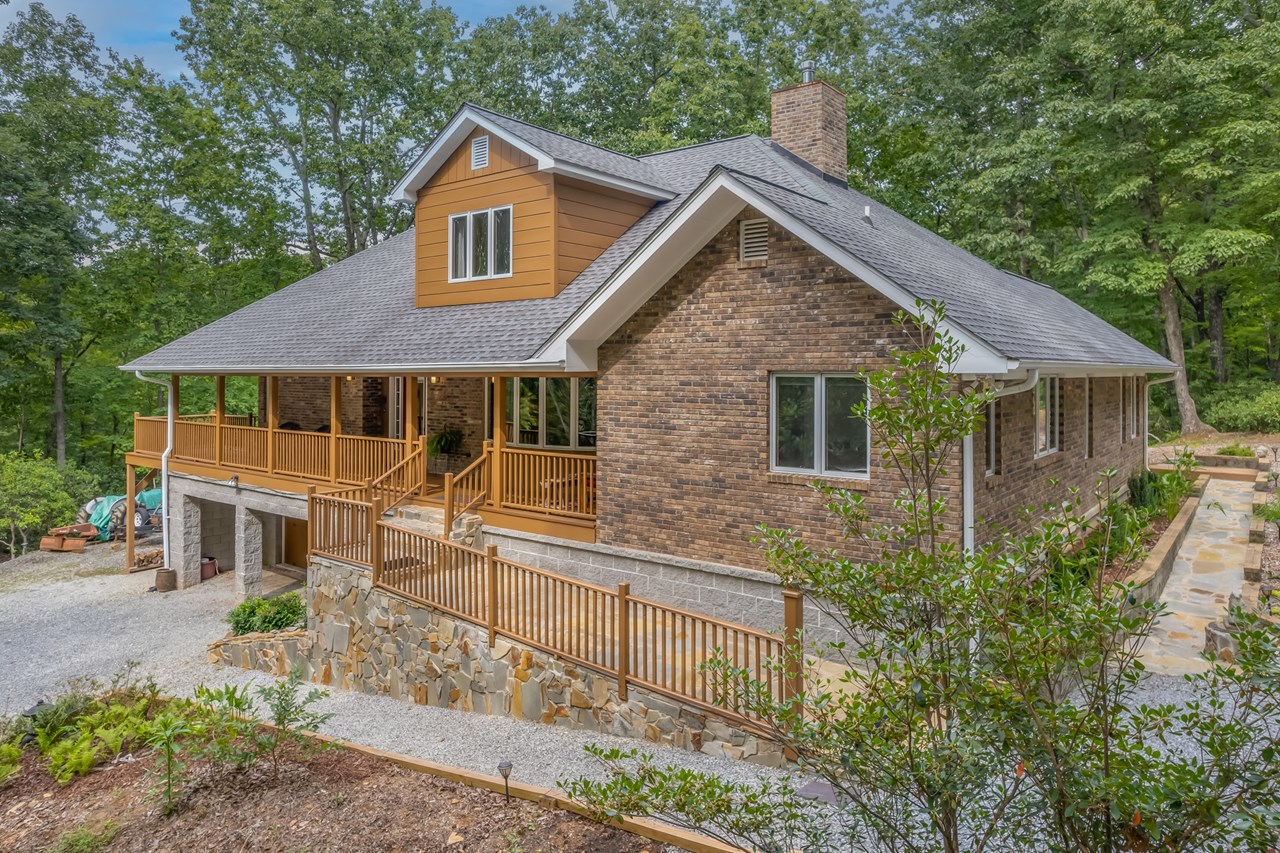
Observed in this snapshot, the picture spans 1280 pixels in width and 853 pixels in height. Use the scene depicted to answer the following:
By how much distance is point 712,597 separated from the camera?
9680 mm

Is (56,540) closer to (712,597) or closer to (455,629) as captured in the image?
(455,629)

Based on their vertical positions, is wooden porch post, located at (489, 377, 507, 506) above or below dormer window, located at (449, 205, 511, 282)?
below

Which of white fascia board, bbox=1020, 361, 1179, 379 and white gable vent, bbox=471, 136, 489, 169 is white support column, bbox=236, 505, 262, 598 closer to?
white gable vent, bbox=471, 136, 489, 169

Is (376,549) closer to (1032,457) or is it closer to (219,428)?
(1032,457)

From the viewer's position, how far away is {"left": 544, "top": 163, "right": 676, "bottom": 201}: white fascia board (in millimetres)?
12680

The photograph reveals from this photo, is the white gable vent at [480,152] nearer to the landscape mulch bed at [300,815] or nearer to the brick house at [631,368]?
the brick house at [631,368]

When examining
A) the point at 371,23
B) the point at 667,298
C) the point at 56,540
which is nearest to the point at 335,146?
Result: the point at 371,23

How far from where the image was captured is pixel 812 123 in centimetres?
1647

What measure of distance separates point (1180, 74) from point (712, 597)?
24.2m

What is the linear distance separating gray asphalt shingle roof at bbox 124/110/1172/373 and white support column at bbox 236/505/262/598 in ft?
10.9

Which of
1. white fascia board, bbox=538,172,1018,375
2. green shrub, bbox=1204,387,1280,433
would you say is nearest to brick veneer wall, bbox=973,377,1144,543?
white fascia board, bbox=538,172,1018,375

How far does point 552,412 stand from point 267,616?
6.13 metres

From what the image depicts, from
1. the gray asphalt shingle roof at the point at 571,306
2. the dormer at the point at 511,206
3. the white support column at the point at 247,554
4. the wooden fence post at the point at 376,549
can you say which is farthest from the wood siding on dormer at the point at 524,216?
the white support column at the point at 247,554

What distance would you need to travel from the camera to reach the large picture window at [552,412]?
14.0 metres
